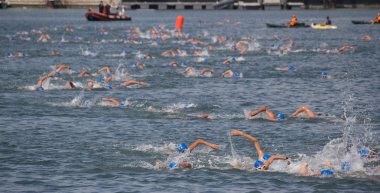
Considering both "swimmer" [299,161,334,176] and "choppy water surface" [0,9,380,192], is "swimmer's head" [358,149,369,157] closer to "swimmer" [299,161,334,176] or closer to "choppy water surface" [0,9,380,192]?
"choppy water surface" [0,9,380,192]

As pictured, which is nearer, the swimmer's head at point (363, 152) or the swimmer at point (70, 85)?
the swimmer's head at point (363, 152)

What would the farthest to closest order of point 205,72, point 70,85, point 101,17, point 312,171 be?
point 101,17
point 205,72
point 70,85
point 312,171

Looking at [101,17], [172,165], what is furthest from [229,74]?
[101,17]

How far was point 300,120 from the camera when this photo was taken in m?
29.7

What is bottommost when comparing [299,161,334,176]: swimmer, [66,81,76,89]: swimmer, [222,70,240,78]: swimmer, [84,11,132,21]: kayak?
[84,11,132,21]: kayak

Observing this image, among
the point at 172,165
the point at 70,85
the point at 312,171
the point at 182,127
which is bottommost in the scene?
the point at 70,85

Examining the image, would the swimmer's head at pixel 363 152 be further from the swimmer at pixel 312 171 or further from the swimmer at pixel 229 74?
the swimmer at pixel 229 74

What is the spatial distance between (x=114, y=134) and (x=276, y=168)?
6860 mm

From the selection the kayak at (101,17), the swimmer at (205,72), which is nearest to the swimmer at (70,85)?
the swimmer at (205,72)

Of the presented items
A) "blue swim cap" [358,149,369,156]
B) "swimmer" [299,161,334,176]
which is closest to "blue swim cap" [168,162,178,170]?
"swimmer" [299,161,334,176]

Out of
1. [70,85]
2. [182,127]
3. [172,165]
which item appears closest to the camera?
[172,165]

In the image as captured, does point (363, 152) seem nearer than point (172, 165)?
No

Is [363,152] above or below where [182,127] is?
above

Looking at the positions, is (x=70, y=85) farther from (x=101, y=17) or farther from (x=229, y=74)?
(x=101, y=17)
